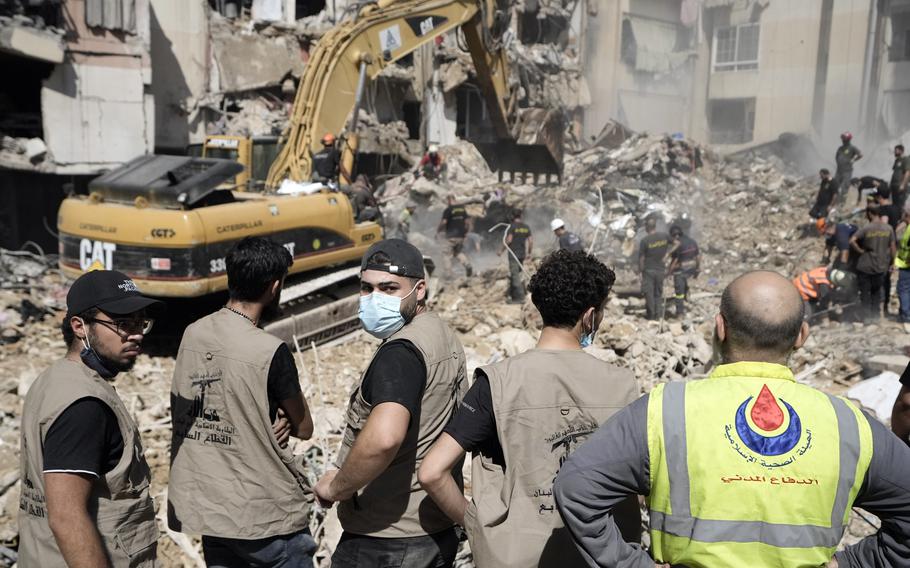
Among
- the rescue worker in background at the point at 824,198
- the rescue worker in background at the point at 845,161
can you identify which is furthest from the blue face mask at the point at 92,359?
the rescue worker in background at the point at 845,161

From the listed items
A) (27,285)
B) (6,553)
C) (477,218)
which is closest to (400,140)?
(477,218)

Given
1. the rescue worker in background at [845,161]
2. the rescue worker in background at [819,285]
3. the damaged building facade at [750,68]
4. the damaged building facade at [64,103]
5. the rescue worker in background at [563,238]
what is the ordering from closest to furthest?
the rescue worker in background at [819,285], the rescue worker in background at [563,238], the damaged building facade at [64,103], the rescue worker in background at [845,161], the damaged building facade at [750,68]

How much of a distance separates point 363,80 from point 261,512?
8.60 metres

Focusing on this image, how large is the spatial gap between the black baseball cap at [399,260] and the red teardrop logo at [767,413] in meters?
1.36

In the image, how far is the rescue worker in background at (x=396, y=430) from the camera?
2.54 meters

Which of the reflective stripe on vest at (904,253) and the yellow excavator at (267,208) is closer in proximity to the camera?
the yellow excavator at (267,208)

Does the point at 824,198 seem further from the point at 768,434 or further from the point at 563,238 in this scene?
the point at 768,434

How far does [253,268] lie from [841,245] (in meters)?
10.2

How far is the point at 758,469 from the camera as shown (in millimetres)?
1882

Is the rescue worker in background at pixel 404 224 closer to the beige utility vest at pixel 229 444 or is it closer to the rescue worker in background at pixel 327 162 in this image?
the rescue worker in background at pixel 327 162

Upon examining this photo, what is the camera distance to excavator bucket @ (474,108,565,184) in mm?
16625

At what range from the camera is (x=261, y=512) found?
298cm

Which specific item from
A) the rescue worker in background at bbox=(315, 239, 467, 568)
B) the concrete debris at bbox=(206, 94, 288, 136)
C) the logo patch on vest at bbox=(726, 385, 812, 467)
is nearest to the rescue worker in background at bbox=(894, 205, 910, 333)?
the rescue worker in background at bbox=(315, 239, 467, 568)

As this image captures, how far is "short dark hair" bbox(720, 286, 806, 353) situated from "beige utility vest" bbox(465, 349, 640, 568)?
57 centimetres
